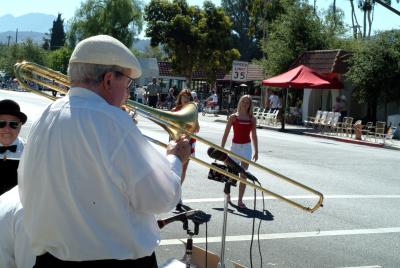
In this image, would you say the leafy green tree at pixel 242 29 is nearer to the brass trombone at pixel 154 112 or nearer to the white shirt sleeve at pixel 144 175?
the brass trombone at pixel 154 112

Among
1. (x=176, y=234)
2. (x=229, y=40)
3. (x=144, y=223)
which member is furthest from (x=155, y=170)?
(x=229, y=40)

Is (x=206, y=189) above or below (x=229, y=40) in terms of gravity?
below

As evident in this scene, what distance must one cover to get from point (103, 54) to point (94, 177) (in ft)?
1.76

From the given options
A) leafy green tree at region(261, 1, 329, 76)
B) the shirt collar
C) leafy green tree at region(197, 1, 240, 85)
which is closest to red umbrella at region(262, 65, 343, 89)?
leafy green tree at region(261, 1, 329, 76)

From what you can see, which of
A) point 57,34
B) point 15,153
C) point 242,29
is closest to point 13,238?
point 15,153

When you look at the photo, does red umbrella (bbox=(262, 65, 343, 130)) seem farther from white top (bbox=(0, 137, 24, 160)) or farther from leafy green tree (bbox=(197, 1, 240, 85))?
white top (bbox=(0, 137, 24, 160))

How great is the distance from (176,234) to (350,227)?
245 cm

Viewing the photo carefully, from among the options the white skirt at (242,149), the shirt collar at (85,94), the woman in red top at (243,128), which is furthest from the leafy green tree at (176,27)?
the shirt collar at (85,94)

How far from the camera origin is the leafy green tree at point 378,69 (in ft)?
87.4

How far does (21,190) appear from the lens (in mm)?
2609

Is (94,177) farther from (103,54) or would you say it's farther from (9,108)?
(9,108)

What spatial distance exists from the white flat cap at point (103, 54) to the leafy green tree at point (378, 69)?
83.2 ft

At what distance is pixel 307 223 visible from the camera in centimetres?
779

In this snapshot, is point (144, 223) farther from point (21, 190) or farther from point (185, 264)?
point (185, 264)
